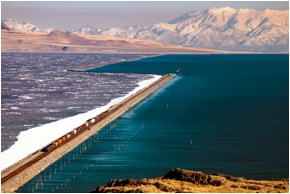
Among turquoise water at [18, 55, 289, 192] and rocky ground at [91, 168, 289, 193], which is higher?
turquoise water at [18, 55, 289, 192]

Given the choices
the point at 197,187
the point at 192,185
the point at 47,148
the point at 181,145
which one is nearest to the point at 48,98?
the point at 181,145

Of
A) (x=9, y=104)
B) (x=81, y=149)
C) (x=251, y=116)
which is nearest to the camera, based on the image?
(x=81, y=149)

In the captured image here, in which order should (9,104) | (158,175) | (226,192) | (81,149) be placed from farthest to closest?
(9,104) < (81,149) < (158,175) < (226,192)

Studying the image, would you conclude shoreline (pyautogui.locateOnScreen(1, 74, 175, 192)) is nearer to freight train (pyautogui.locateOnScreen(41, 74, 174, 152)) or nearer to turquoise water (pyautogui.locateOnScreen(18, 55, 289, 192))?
freight train (pyautogui.locateOnScreen(41, 74, 174, 152))

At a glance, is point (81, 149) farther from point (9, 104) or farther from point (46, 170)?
point (9, 104)

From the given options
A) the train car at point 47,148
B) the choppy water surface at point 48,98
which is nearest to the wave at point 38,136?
the train car at point 47,148

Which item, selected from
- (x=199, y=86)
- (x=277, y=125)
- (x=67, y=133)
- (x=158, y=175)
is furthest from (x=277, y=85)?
(x=158, y=175)

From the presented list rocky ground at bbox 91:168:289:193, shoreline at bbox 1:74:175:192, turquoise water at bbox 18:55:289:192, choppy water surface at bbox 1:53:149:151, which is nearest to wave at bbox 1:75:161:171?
choppy water surface at bbox 1:53:149:151
